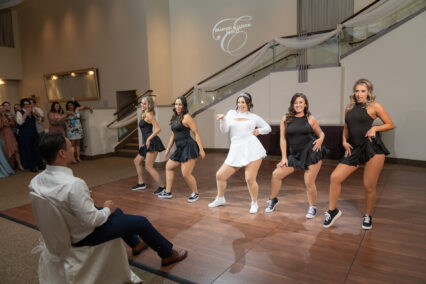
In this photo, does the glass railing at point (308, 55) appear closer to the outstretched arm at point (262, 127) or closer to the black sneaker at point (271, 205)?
the outstretched arm at point (262, 127)

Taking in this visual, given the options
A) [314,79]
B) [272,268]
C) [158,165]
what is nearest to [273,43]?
[314,79]

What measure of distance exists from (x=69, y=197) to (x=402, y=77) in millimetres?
7088

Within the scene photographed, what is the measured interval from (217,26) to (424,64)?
21.4 ft

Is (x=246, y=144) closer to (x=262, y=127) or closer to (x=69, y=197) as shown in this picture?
(x=262, y=127)

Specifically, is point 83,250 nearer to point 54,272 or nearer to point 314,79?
point 54,272

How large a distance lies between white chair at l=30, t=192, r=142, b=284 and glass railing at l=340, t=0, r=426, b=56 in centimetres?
695

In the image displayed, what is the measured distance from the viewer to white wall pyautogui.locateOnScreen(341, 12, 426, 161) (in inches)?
250

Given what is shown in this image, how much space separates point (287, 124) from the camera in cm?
379

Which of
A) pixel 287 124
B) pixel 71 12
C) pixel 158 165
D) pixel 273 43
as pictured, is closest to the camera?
pixel 287 124

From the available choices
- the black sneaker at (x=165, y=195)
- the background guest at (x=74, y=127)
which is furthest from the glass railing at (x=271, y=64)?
the black sneaker at (x=165, y=195)

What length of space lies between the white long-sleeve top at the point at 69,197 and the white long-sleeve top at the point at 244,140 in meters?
2.16

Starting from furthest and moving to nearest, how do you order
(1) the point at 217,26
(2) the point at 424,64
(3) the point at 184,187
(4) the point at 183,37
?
(4) the point at 183,37 < (1) the point at 217,26 < (2) the point at 424,64 < (3) the point at 184,187

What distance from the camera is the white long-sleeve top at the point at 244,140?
3.94 m

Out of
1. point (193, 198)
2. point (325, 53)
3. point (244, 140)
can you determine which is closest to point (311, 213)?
point (244, 140)
